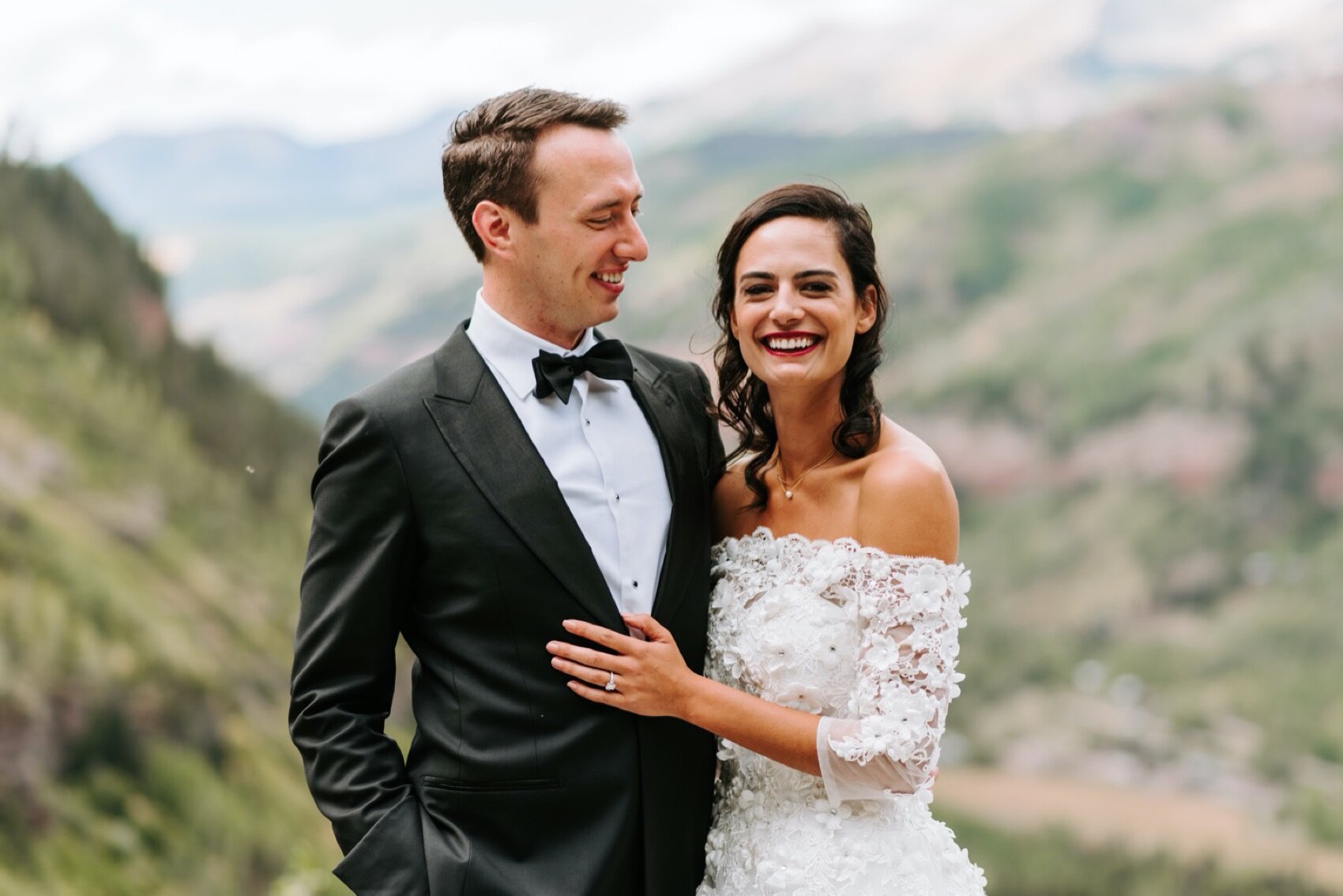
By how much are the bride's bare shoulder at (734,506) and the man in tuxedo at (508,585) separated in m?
0.22

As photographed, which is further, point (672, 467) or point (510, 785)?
point (672, 467)

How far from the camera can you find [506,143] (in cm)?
246

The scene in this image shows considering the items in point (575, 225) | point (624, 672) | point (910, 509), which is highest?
point (575, 225)

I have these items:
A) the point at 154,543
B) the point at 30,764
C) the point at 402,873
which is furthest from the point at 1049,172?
the point at 402,873

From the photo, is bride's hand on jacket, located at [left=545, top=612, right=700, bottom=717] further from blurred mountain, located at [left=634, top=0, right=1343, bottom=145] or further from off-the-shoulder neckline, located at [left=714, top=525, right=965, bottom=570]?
blurred mountain, located at [left=634, top=0, right=1343, bottom=145]

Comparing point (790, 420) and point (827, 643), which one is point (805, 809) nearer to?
point (827, 643)

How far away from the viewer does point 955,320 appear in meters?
9.98

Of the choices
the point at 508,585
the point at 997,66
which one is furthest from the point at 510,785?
the point at 997,66

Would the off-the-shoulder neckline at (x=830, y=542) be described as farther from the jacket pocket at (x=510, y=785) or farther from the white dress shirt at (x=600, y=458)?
the jacket pocket at (x=510, y=785)

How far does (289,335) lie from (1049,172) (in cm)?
600

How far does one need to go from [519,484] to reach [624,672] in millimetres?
365

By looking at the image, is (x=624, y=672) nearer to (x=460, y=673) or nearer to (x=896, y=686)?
(x=460, y=673)

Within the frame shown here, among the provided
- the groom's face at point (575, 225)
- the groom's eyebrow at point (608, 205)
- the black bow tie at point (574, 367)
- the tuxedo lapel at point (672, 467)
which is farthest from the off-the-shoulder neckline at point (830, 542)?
the groom's eyebrow at point (608, 205)

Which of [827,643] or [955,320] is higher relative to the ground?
[955,320]
